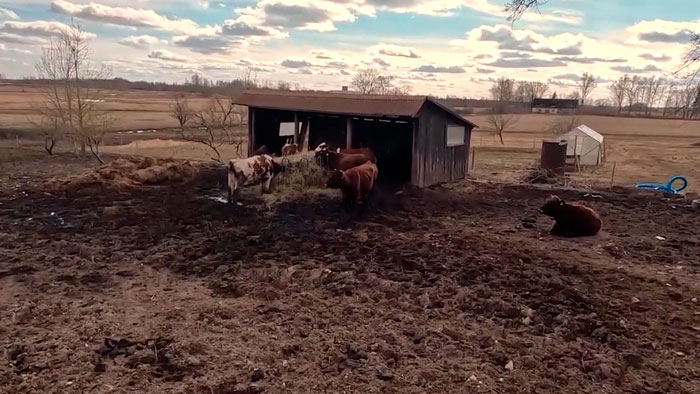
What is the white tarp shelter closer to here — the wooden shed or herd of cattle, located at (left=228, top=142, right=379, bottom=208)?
the wooden shed

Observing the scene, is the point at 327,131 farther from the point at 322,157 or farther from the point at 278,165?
the point at 278,165

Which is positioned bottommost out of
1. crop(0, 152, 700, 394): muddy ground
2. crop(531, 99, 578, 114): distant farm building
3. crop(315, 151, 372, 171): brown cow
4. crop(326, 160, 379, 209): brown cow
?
crop(0, 152, 700, 394): muddy ground

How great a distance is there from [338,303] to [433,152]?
30.6 ft

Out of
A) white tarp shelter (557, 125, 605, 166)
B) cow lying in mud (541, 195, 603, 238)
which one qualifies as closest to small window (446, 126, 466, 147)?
cow lying in mud (541, 195, 603, 238)

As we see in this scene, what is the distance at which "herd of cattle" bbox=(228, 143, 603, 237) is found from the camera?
9.77 meters

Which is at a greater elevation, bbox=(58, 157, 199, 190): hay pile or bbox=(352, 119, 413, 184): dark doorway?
bbox=(352, 119, 413, 184): dark doorway

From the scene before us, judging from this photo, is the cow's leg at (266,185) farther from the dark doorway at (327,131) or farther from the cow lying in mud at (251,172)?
the dark doorway at (327,131)

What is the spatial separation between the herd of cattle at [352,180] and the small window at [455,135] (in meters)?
2.59

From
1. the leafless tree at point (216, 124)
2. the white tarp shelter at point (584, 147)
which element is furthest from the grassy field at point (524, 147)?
the leafless tree at point (216, 124)

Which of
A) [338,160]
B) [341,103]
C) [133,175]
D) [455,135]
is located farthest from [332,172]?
[133,175]

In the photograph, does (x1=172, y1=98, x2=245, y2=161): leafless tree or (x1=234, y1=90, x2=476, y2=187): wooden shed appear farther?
(x1=172, y1=98, x2=245, y2=161): leafless tree

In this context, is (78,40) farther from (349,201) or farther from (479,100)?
(479,100)

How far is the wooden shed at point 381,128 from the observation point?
14.3m

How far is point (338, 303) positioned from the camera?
20.9 ft
